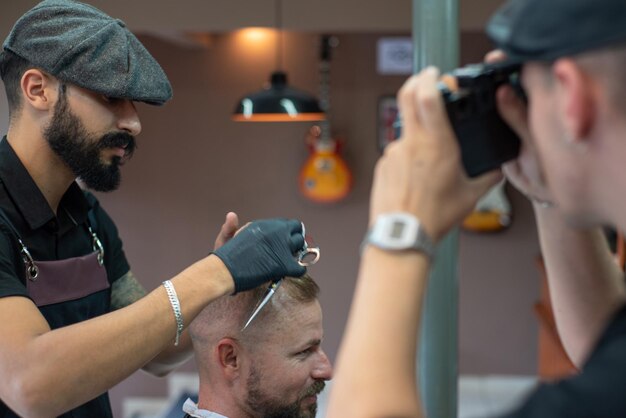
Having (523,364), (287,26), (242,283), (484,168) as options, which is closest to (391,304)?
(484,168)

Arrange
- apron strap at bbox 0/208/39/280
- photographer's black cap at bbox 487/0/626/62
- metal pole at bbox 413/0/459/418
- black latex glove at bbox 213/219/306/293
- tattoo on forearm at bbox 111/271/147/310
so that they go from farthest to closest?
tattoo on forearm at bbox 111/271/147/310 → apron strap at bbox 0/208/39/280 → black latex glove at bbox 213/219/306/293 → metal pole at bbox 413/0/459/418 → photographer's black cap at bbox 487/0/626/62

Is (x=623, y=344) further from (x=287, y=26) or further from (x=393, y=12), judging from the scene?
(x=393, y=12)

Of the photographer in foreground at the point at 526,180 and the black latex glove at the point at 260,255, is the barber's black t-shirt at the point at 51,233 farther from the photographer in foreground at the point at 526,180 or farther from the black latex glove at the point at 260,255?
the photographer in foreground at the point at 526,180

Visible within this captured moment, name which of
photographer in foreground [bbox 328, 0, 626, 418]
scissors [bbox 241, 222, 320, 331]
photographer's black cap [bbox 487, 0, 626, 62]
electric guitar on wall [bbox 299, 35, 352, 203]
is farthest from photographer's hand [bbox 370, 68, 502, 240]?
electric guitar on wall [bbox 299, 35, 352, 203]

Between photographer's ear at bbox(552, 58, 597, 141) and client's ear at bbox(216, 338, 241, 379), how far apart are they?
1.26 metres

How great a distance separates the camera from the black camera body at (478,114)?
913mm

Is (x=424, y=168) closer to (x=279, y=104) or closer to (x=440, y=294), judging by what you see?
(x=440, y=294)

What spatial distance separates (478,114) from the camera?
0.92 m

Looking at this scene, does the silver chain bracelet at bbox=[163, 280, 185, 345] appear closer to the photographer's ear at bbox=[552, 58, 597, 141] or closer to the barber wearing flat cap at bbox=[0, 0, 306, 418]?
the barber wearing flat cap at bbox=[0, 0, 306, 418]

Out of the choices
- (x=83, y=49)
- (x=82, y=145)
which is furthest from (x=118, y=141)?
(x=83, y=49)

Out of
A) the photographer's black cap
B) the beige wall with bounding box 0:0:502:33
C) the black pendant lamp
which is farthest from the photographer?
the black pendant lamp

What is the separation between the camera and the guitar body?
623 centimetres

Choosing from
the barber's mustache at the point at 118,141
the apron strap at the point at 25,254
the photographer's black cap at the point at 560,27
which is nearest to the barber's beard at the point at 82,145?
the barber's mustache at the point at 118,141

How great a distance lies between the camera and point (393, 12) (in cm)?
288
